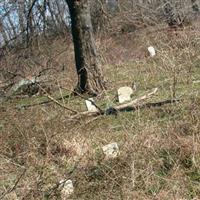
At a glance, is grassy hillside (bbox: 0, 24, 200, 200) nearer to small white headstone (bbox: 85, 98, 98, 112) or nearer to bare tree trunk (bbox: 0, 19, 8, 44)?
small white headstone (bbox: 85, 98, 98, 112)

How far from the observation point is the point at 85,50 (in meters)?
12.2

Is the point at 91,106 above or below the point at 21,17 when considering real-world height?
below

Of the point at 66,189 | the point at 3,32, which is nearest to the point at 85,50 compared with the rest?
the point at 3,32

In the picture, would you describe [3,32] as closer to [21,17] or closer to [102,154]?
[21,17]

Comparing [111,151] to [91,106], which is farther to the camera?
[91,106]

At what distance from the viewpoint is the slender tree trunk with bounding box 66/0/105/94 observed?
39.7 feet

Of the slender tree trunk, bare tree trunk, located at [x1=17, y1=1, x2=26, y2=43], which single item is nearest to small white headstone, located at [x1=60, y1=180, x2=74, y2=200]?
the slender tree trunk

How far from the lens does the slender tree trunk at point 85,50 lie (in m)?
12.1

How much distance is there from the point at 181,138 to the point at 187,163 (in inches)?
16.2

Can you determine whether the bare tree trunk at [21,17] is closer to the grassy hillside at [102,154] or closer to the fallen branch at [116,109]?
the grassy hillside at [102,154]

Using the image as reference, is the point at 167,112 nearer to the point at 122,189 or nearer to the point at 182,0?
the point at 122,189

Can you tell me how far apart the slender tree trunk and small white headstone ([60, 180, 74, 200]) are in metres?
6.60

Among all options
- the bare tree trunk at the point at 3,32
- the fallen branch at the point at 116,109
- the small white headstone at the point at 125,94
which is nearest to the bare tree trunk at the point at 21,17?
the bare tree trunk at the point at 3,32

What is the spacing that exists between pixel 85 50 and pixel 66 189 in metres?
7.04
